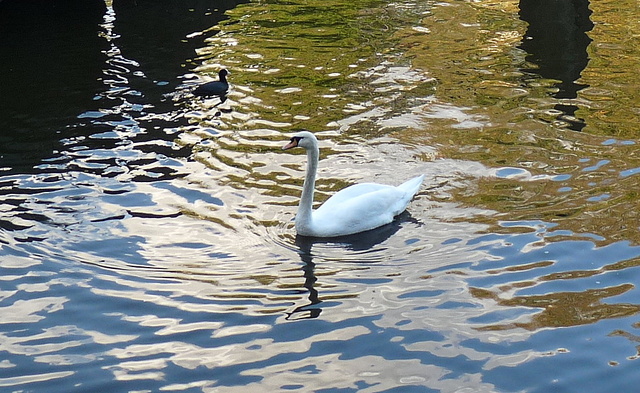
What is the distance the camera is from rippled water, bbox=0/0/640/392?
677cm

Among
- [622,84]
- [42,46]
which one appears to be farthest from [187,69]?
[622,84]

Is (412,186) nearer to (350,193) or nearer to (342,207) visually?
(350,193)

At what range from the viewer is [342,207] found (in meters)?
9.16

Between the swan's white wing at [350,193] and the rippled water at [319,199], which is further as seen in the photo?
the swan's white wing at [350,193]

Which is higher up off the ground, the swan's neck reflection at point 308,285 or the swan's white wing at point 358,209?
the swan's white wing at point 358,209

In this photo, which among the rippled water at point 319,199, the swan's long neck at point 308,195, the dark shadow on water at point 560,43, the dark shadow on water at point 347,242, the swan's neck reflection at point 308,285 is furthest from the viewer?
the dark shadow on water at point 560,43

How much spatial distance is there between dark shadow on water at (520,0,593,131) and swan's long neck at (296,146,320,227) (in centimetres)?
447

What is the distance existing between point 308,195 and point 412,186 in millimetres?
1303

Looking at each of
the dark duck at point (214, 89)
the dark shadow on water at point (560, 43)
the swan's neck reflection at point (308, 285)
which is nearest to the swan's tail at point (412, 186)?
the swan's neck reflection at point (308, 285)

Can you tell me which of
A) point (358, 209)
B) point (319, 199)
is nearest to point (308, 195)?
point (358, 209)

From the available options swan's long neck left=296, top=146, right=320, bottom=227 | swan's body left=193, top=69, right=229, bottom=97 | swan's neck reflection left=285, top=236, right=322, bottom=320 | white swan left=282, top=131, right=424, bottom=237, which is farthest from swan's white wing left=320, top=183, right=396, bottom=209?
swan's body left=193, top=69, right=229, bottom=97

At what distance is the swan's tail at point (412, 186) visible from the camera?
9.61 metres

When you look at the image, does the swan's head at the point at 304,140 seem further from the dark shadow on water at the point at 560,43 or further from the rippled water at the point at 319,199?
the dark shadow on water at the point at 560,43

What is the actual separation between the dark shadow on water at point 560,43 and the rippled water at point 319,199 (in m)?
0.09
